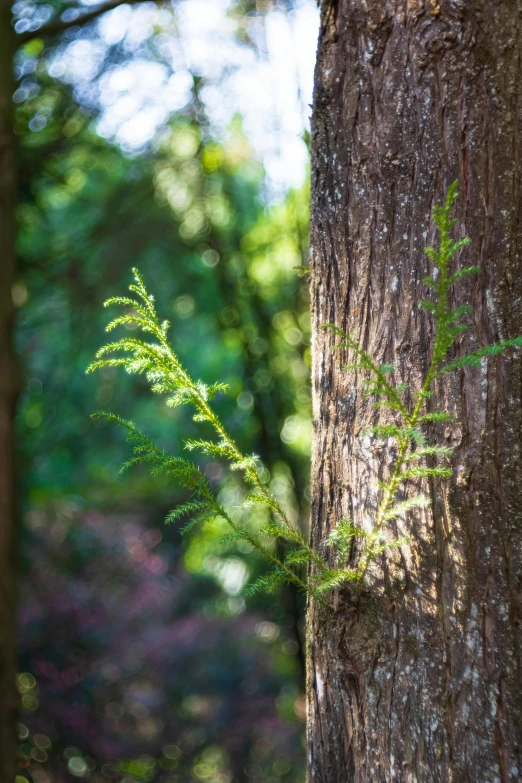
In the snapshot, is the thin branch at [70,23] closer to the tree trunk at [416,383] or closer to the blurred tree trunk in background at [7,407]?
the blurred tree trunk in background at [7,407]

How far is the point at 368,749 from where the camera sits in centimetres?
100

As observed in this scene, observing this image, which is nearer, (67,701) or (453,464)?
(453,464)

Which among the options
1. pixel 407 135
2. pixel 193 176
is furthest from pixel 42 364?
pixel 407 135

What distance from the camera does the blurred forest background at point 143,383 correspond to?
148 inches

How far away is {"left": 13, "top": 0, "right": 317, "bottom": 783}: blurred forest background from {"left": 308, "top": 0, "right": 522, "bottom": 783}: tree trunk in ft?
7.07

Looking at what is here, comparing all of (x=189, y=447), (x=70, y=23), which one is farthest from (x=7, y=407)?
(x=189, y=447)

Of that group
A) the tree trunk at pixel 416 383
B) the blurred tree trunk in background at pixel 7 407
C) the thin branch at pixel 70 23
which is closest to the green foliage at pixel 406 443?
the tree trunk at pixel 416 383

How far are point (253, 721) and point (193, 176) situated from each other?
3.51 metres

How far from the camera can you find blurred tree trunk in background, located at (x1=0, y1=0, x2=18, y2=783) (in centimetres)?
284

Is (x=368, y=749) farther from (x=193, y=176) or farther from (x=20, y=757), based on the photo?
(x=193, y=176)

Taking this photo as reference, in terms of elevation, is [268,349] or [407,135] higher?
[268,349]

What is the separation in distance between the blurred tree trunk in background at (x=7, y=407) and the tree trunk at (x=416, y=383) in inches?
84.9

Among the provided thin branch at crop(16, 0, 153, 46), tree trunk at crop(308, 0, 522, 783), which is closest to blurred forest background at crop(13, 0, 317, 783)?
thin branch at crop(16, 0, 153, 46)

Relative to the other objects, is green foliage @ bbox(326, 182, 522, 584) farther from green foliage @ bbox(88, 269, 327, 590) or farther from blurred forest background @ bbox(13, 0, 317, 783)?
blurred forest background @ bbox(13, 0, 317, 783)
